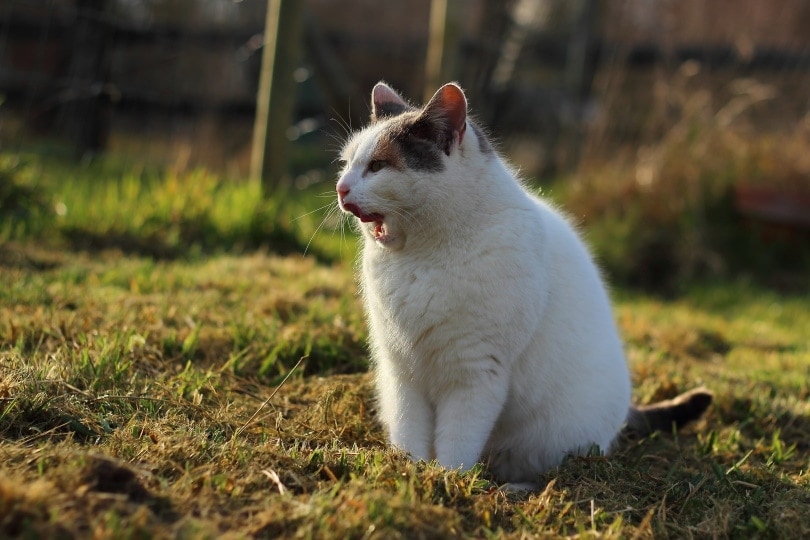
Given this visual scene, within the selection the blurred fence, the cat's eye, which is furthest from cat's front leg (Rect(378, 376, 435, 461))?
the blurred fence

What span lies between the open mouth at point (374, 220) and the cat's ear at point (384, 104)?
504 millimetres

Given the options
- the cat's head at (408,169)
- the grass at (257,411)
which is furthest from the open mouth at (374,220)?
the grass at (257,411)

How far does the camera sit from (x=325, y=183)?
6934 mm

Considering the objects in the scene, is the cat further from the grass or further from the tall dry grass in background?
the tall dry grass in background

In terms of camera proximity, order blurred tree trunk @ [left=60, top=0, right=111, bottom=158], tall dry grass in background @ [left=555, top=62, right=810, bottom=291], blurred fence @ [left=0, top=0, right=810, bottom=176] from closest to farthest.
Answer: tall dry grass in background @ [left=555, top=62, right=810, bottom=291] → blurred tree trunk @ [left=60, top=0, right=111, bottom=158] → blurred fence @ [left=0, top=0, right=810, bottom=176]

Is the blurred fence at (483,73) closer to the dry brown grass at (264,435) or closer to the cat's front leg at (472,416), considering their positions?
the dry brown grass at (264,435)

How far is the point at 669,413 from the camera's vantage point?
3.21m

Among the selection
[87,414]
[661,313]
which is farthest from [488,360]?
[661,313]

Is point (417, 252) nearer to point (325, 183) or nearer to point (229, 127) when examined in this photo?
point (325, 183)

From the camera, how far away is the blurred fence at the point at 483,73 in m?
7.40

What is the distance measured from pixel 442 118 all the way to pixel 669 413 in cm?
151

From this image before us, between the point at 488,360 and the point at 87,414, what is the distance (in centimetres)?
120

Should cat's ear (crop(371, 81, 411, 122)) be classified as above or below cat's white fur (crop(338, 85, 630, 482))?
above

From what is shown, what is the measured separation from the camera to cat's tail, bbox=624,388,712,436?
3168 millimetres
